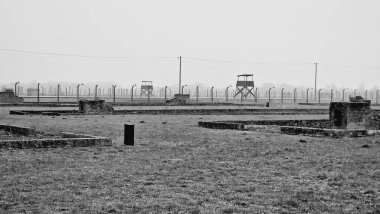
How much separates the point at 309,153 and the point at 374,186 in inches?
160

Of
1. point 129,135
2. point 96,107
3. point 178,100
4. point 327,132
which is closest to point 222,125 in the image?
point 327,132

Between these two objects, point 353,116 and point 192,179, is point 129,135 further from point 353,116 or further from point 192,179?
point 353,116

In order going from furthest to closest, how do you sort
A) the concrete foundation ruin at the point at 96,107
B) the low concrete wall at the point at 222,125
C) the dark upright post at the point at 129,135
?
the concrete foundation ruin at the point at 96,107 → the low concrete wall at the point at 222,125 → the dark upright post at the point at 129,135

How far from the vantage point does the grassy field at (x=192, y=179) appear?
242 inches

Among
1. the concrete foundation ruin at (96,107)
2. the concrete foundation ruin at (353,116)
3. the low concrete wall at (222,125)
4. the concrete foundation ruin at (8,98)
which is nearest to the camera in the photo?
the low concrete wall at (222,125)

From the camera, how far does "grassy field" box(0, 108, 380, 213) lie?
242 inches

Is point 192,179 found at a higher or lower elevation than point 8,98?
lower

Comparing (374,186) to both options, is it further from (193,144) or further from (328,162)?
(193,144)

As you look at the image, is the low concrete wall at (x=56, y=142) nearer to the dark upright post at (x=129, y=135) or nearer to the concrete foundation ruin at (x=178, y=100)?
the dark upright post at (x=129, y=135)

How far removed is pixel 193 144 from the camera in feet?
43.6

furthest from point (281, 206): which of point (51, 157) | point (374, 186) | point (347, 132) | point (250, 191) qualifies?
point (347, 132)

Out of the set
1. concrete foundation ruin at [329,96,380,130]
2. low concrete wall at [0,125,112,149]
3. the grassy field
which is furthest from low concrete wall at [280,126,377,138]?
low concrete wall at [0,125,112,149]

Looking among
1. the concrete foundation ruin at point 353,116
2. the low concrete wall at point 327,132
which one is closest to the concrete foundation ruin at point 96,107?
the concrete foundation ruin at point 353,116

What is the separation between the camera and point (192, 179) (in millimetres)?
7945
